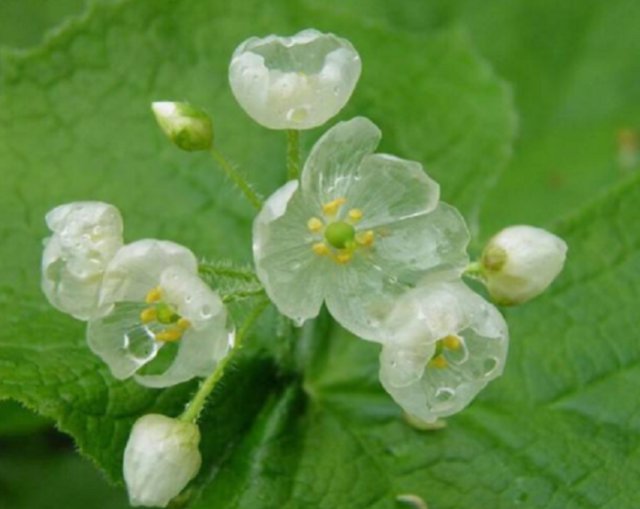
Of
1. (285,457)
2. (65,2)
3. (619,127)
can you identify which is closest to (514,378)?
(285,457)

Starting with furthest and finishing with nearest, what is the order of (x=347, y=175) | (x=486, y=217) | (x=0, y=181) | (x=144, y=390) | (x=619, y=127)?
(x=619, y=127), (x=486, y=217), (x=0, y=181), (x=144, y=390), (x=347, y=175)

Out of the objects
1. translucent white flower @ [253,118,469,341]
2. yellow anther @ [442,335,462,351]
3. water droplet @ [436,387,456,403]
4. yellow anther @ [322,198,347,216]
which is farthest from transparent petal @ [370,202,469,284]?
water droplet @ [436,387,456,403]

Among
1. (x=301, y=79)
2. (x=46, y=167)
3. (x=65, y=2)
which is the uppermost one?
(x=301, y=79)

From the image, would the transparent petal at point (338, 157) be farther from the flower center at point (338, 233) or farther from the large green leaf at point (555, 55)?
the large green leaf at point (555, 55)

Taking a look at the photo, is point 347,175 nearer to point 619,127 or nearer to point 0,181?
point 0,181

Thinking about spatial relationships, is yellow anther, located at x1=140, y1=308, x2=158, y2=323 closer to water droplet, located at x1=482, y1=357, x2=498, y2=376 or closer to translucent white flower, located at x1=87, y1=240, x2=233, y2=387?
translucent white flower, located at x1=87, y1=240, x2=233, y2=387

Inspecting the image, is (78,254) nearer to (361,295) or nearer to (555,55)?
(361,295)
